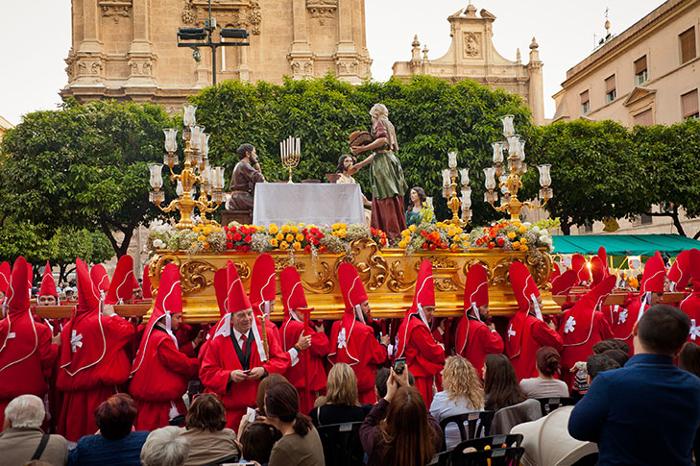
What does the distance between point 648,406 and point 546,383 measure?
10.0 ft

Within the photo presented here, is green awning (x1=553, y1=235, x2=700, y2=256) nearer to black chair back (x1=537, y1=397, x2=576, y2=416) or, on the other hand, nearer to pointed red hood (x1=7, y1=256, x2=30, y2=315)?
black chair back (x1=537, y1=397, x2=576, y2=416)

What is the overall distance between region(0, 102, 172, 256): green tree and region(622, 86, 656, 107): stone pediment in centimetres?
2591

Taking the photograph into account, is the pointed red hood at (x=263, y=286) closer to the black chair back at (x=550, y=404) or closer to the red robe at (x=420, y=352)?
the red robe at (x=420, y=352)

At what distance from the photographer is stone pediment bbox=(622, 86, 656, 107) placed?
133ft

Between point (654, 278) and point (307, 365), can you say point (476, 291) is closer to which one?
point (307, 365)

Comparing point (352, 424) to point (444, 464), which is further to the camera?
point (352, 424)

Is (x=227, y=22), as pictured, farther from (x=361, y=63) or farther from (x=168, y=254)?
(x=168, y=254)

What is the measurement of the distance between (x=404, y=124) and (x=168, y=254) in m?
21.4

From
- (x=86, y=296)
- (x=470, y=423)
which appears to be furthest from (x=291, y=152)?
(x=470, y=423)

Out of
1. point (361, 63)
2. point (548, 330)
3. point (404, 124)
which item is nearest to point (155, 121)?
point (404, 124)

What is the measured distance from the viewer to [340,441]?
5391mm

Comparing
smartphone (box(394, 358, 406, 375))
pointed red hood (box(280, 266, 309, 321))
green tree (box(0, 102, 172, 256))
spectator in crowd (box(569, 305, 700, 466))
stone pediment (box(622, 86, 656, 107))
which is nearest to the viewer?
spectator in crowd (box(569, 305, 700, 466))

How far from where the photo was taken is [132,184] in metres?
29.2

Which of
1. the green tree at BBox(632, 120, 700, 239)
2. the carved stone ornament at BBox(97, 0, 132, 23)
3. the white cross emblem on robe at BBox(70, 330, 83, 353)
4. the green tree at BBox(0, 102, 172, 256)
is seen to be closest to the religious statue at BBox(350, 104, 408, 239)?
the white cross emblem on robe at BBox(70, 330, 83, 353)
